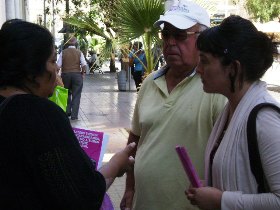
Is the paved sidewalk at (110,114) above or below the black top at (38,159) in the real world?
below

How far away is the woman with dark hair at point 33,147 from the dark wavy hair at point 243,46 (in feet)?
2.35

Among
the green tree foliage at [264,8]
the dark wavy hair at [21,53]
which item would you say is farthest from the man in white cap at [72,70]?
the green tree foliage at [264,8]

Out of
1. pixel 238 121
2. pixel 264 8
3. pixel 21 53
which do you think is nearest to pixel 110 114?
pixel 238 121

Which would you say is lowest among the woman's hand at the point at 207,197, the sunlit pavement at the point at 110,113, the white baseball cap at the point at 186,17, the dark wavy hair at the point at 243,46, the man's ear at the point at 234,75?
the sunlit pavement at the point at 110,113

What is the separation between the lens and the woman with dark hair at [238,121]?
69.9 inches

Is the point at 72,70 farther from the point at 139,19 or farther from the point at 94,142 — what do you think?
the point at 94,142

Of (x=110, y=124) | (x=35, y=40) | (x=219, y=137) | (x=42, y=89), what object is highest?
(x=35, y=40)

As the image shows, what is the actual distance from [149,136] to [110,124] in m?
8.15

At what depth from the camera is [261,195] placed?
5.90 feet

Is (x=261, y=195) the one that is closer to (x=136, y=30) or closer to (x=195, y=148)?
(x=195, y=148)

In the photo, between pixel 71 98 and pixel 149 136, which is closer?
pixel 149 136

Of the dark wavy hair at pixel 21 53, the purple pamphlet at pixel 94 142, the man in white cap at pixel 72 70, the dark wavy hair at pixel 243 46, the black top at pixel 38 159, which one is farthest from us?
the man in white cap at pixel 72 70

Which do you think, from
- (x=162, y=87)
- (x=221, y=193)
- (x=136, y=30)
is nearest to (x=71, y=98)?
(x=136, y=30)

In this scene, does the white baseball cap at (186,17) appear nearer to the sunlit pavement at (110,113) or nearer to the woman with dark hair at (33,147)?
the woman with dark hair at (33,147)
